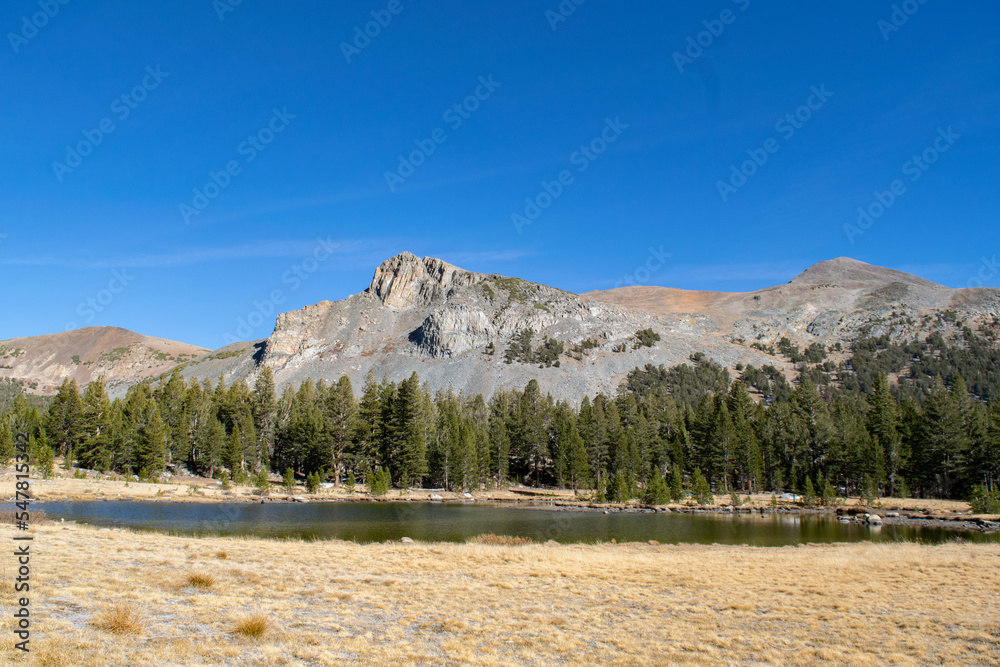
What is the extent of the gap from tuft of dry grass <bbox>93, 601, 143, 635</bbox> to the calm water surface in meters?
24.6

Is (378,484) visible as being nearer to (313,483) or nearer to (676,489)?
(313,483)

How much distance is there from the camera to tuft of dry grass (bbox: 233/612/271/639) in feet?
39.1

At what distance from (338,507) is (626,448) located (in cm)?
4821

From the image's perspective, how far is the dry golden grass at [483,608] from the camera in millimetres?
11578

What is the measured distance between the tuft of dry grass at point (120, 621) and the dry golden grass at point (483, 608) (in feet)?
0.35

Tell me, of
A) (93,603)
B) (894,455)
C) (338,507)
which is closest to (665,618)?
(93,603)

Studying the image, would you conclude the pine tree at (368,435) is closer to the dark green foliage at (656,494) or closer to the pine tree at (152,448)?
the pine tree at (152,448)

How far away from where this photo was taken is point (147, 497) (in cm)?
5900

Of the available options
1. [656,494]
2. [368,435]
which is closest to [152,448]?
Result: [368,435]

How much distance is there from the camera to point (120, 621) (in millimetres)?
11148

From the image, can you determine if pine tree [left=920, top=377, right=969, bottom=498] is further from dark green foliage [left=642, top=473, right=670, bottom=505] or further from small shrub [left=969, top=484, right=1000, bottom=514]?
dark green foliage [left=642, top=473, right=670, bottom=505]

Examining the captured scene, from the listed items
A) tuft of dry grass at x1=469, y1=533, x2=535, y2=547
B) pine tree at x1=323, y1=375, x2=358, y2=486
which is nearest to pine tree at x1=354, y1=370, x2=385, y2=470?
pine tree at x1=323, y1=375, x2=358, y2=486

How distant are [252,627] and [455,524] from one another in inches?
1533

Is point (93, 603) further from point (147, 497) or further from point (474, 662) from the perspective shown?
point (147, 497)
